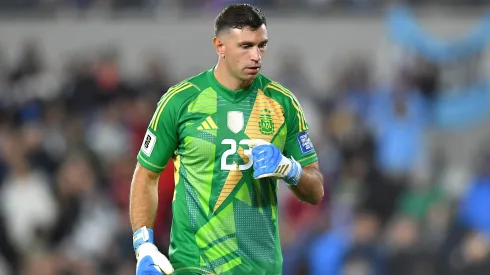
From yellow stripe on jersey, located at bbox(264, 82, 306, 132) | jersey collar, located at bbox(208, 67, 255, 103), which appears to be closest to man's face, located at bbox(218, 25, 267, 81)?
jersey collar, located at bbox(208, 67, 255, 103)

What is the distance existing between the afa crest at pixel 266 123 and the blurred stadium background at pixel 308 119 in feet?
12.8

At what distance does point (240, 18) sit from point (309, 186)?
2.98 feet

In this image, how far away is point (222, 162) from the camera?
5.68 m

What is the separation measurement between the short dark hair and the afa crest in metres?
0.44

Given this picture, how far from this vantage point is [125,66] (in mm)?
15852

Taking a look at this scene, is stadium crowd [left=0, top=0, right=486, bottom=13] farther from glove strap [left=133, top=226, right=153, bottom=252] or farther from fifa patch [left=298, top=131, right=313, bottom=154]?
glove strap [left=133, top=226, right=153, bottom=252]

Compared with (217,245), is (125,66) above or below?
below

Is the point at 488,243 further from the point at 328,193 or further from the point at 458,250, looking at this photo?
the point at 328,193

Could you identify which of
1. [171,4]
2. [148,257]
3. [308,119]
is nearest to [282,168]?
[148,257]

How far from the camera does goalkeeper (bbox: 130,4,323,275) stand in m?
5.65

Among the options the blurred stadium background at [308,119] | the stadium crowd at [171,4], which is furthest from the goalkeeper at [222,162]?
the stadium crowd at [171,4]

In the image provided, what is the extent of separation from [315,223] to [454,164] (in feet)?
13.0

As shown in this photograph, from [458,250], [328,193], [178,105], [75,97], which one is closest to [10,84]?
[75,97]

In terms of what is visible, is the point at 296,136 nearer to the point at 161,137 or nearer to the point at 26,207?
the point at 161,137
